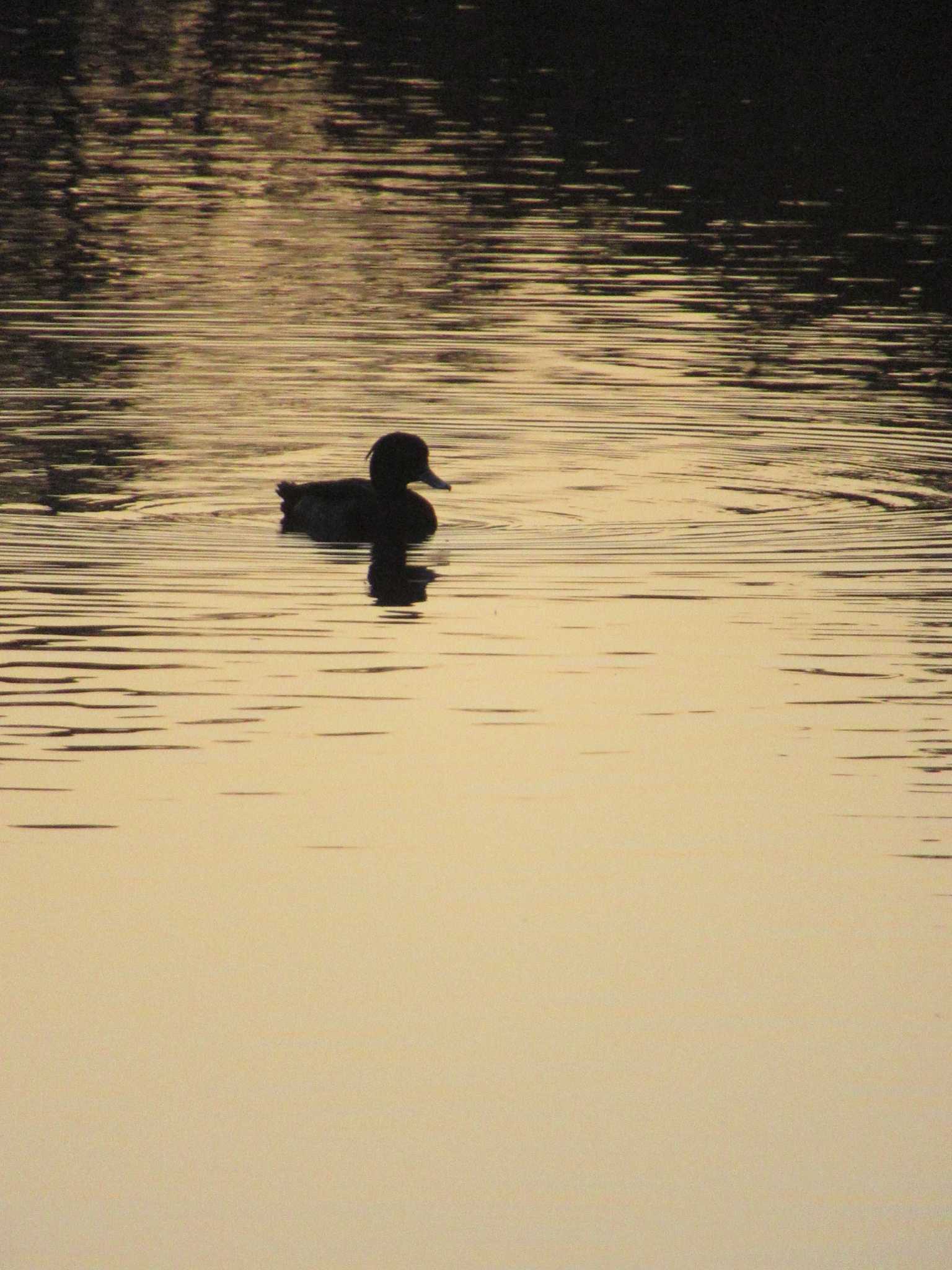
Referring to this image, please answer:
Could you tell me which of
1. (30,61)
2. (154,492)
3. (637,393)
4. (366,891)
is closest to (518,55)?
(30,61)

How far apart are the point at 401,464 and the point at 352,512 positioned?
45 centimetres

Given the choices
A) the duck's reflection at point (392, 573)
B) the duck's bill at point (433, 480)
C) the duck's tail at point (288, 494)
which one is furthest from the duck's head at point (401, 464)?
the duck's tail at point (288, 494)

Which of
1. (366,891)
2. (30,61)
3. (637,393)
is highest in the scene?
(366,891)

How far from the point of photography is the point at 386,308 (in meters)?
26.2

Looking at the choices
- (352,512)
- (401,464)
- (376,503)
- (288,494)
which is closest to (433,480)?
(401,464)

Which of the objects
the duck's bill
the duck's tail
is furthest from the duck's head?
the duck's tail

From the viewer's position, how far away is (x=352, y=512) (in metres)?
16.7

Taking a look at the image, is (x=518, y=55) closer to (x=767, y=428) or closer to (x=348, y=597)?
(x=767, y=428)

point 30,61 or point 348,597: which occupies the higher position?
point 348,597

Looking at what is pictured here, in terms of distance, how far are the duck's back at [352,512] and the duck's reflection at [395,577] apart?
116 mm

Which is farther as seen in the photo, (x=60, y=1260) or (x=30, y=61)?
(x=30, y=61)

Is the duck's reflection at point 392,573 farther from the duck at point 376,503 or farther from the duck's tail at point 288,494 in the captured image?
the duck's tail at point 288,494

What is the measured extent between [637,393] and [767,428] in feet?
5.40

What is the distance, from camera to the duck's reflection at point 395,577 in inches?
588
